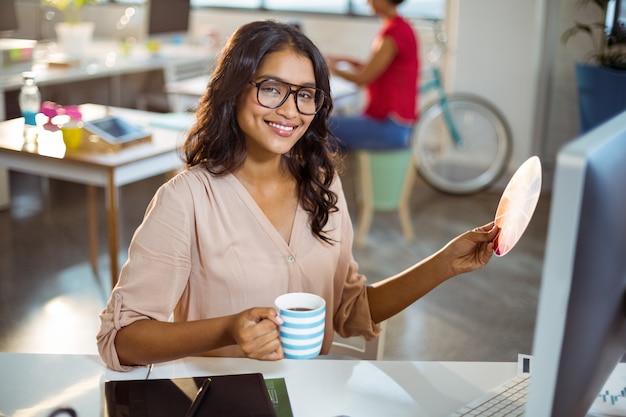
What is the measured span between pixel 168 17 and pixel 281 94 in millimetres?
4576

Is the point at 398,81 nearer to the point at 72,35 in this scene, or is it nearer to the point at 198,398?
the point at 72,35

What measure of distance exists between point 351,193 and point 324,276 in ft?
11.1

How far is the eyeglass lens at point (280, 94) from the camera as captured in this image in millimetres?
1531

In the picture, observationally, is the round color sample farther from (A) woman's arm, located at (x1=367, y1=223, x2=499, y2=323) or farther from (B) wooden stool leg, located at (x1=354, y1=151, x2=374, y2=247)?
(B) wooden stool leg, located at (x1=354, y1=151, x2=374, y2=247)

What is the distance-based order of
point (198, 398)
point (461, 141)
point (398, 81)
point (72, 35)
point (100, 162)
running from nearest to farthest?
point (198, 398) → point (100, 162) → point (398, 81) → point (461, 141) → point (72, 35)

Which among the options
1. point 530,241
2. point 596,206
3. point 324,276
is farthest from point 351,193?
point 596,206

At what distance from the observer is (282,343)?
4.25ft

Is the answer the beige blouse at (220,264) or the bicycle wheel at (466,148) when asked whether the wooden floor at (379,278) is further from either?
the beige blouse at (220,264)

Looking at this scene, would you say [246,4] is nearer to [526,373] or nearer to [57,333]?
[57,333]

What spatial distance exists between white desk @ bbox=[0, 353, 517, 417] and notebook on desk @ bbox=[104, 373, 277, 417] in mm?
48

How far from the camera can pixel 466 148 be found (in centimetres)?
513

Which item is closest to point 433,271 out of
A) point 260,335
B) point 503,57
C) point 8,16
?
point 260,335

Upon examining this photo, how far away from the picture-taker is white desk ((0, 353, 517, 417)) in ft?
4.22

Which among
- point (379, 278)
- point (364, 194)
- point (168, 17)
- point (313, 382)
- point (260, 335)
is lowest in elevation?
point (379, 278)
